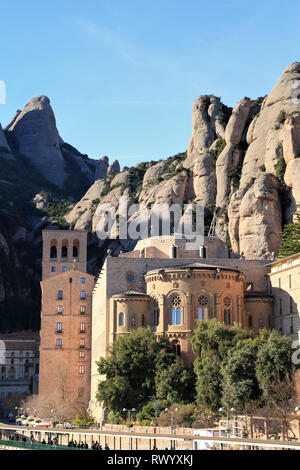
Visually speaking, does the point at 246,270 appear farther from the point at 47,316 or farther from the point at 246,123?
the point at 246,123

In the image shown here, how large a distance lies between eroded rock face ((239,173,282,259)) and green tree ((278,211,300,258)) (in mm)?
2015

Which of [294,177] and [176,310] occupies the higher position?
[294,177]

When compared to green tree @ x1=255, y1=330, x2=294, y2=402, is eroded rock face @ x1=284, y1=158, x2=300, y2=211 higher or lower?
higher

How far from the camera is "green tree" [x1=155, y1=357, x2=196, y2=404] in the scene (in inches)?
2544

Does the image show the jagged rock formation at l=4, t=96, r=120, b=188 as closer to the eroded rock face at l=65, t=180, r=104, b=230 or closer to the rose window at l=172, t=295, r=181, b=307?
the eroded rock face at l=65, t=180, r=104, b=230

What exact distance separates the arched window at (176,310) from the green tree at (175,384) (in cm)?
541

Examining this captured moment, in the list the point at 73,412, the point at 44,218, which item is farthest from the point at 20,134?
the point at 73,412

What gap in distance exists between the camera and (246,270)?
3066 inches

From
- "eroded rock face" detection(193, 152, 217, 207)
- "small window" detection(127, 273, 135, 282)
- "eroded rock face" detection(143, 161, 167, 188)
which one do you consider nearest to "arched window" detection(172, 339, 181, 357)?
"small window" detection(127, 273, 135, 282)

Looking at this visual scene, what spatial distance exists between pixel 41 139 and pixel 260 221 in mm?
94866

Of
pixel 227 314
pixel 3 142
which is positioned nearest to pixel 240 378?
pixel 227 314

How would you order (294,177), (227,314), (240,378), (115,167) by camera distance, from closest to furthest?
1. (240,378)
2. (227,314)
3. (294,177)
4. (115,167)

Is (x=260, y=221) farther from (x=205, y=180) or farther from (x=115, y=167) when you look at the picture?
(x=115, y=167)

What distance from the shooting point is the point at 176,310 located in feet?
Answer: 232
